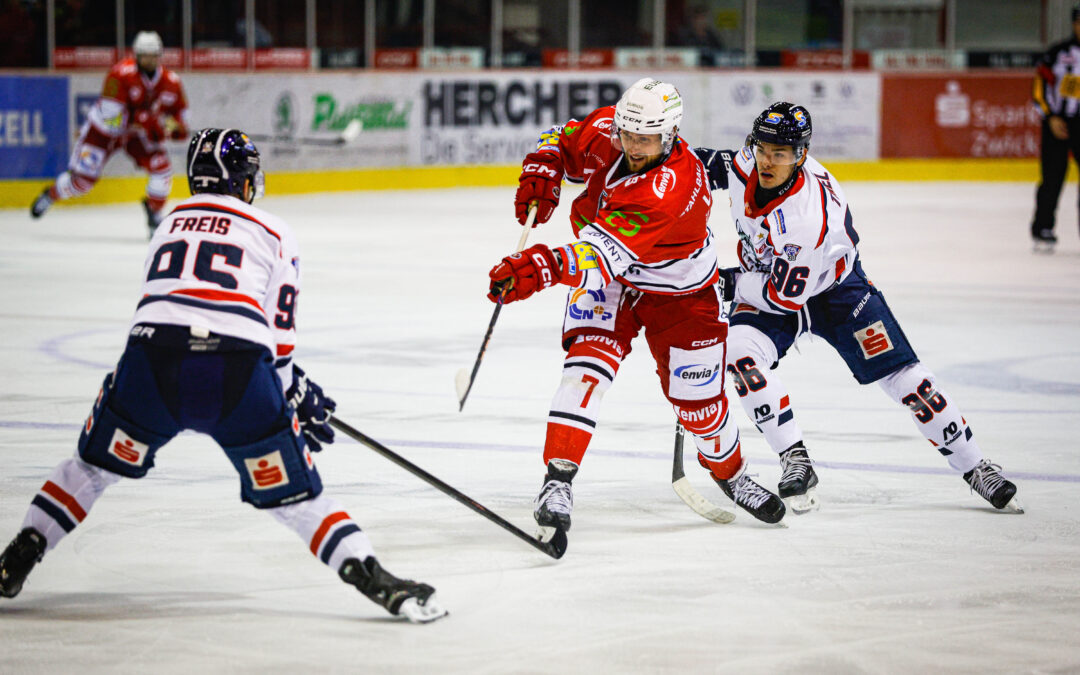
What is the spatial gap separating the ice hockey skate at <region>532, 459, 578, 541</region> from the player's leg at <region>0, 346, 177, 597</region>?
1161 millimetres

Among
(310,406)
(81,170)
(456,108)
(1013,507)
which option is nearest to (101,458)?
(310,406)

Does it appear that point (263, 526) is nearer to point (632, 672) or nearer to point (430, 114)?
point (632, 672)

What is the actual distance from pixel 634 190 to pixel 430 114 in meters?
13.6

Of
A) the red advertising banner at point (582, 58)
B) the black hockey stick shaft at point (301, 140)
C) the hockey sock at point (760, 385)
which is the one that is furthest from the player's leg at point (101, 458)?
the red advertising banner at point (582, 58)

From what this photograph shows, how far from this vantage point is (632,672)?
11.2ft

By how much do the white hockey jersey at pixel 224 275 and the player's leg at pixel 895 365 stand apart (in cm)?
196

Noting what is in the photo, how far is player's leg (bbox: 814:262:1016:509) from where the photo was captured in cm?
502

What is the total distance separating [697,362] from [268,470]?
1504mm

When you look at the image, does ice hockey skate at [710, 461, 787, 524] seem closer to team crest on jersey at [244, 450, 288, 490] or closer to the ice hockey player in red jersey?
the ice hockey player in red jersey

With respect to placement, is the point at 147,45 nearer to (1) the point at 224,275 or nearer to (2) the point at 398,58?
(2) the point at 398,58

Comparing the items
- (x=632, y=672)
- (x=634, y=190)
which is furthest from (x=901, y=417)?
(x=632, y=672)

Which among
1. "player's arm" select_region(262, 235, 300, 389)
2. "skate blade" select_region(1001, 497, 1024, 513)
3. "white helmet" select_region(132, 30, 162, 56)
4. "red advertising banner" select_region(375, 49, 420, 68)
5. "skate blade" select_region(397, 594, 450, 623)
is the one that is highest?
"red advertising banner" select_region(375, 49, 420, 68)

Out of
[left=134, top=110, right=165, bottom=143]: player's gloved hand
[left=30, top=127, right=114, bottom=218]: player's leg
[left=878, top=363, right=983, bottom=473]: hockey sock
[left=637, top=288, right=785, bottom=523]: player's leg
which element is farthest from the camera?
[left=134, top=110, right=165, bottom=143]: player's gloved hand

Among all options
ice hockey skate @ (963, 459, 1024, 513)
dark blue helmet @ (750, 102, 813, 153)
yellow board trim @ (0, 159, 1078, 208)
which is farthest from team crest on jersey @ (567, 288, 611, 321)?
yellow board trim @ (0, 159, 1078, 208)
